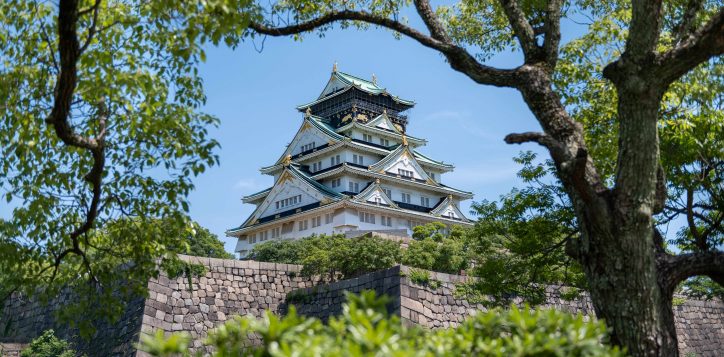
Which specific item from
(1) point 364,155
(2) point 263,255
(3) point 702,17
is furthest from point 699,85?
(1) point 364,155

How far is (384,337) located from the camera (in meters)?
3.05

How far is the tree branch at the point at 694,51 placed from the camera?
5137mm

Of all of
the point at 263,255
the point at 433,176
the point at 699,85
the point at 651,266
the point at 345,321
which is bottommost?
the point at 345,321

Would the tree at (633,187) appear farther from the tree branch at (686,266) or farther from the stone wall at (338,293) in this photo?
the stone wall at (338,293)

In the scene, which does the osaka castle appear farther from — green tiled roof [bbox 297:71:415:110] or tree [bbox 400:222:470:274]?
tree [bbox 400:222:470:274]

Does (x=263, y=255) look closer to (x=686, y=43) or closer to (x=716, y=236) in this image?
(x=716, y=236)

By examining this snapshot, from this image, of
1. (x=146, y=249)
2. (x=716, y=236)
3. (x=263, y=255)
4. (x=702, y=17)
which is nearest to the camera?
(x=146, y=249)

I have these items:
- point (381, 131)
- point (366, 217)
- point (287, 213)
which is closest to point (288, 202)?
point (287, 213)

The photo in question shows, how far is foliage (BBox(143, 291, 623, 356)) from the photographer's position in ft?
9.93

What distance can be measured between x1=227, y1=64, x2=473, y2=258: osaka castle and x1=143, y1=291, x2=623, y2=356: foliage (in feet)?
101

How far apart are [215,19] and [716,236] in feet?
25.0

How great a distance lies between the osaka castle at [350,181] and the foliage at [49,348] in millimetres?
19761

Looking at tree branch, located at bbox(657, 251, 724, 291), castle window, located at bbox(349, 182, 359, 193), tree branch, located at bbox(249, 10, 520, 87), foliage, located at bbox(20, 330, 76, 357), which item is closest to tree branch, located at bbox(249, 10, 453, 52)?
tree branch, located at bbox(249, 10, 520, 87)

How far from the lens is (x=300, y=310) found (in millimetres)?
14922
